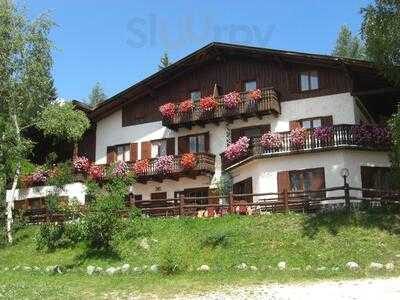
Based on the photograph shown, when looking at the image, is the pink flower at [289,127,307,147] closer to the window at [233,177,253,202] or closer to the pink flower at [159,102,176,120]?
the window at [233,177,253,202]

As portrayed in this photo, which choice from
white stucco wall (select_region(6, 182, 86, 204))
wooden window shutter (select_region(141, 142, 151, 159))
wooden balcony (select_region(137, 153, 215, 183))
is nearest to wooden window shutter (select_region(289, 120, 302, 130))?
wooden balcony (select_region(137, 153, 215, 183))

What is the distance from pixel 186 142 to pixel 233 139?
318cm

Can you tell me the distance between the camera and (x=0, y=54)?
3219 cm

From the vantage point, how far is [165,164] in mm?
35719

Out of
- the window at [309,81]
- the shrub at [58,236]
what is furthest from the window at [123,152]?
the window at [309,81]

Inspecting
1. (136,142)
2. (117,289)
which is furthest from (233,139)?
(117,289)

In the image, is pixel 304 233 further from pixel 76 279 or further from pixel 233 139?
pixel 233 139

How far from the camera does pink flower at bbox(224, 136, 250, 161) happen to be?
33.7 meters

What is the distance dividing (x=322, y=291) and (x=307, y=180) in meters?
16.4

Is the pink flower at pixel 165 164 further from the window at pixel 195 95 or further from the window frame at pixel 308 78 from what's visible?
the window frame at pixel 308 78

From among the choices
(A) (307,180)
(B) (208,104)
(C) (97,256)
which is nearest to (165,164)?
(B) (208,104)

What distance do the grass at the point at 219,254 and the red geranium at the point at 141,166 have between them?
7703 millimetres

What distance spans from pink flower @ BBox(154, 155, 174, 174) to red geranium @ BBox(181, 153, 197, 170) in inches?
36.3

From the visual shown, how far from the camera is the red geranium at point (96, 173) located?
37500 mm
